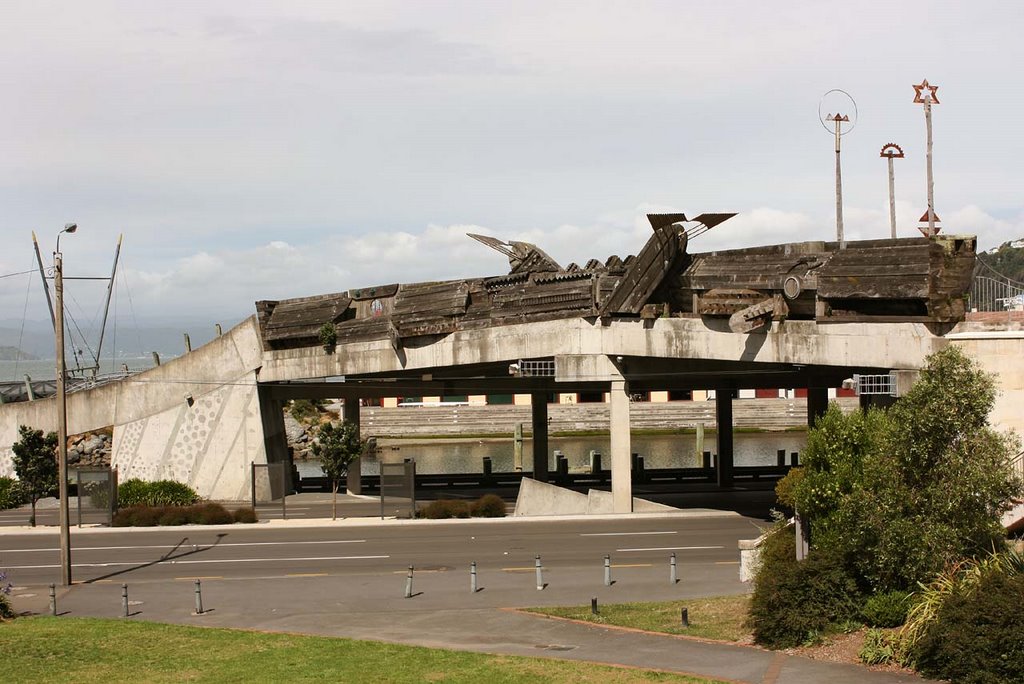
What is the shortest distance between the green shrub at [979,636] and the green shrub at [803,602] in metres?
2.32

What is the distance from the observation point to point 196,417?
170 feet

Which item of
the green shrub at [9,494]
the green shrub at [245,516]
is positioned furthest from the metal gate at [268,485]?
the green shrub at [9,494]

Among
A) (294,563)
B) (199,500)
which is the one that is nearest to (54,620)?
(294,563)

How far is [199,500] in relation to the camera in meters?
50.8

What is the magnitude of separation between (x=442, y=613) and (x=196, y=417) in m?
29.7

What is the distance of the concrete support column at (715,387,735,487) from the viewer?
178 feet

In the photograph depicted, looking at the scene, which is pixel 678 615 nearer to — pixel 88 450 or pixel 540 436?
pixel 540 436

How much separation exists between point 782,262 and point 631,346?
773cm

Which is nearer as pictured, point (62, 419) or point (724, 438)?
point (62, 419)

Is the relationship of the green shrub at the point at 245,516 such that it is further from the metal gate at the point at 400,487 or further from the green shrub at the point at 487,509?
the green shrub at the point at 487,509

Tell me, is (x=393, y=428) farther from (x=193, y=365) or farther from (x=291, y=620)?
(x=291, y=620)

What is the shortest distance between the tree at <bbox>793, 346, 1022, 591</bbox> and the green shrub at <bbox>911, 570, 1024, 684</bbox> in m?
1.18

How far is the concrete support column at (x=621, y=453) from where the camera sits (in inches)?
1649

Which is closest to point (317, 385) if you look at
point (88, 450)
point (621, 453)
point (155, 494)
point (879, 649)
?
point (155, 494)
